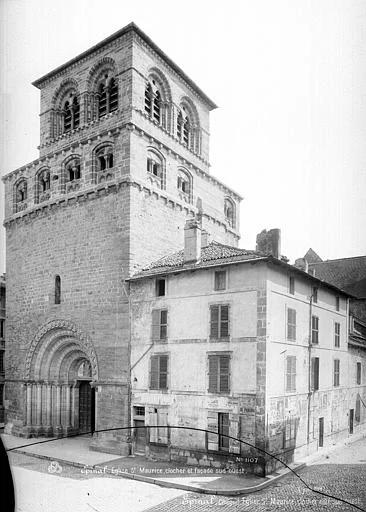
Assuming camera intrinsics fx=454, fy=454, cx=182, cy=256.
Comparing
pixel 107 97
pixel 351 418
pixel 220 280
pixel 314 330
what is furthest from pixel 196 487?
pixel 107 97

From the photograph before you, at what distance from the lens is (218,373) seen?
590 inches

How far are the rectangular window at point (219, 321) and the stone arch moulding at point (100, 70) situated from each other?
35.9ft

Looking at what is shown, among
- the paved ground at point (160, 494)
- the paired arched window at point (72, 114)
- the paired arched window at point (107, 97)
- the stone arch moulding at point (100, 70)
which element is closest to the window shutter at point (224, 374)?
the paved ground at point (160, 494)

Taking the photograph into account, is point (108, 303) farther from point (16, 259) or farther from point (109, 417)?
point (16, 259)

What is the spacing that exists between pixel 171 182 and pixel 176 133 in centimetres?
282

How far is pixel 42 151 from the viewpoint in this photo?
21.6 m

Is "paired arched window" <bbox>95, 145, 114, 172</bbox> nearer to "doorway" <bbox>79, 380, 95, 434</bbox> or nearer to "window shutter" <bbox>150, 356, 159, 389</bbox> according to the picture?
"window shutter" <bbox>150, 356, 159, 389</bbox>

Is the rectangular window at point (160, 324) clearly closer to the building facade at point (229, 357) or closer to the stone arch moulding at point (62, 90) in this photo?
the building facade at point (229, 357)

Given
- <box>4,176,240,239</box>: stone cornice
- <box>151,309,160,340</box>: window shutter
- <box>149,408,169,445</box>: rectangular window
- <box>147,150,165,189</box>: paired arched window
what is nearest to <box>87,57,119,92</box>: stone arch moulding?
<box>147,150,165,189</box>: paired arched window

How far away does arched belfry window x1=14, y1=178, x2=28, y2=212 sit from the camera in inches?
868

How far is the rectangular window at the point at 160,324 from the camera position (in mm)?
16441

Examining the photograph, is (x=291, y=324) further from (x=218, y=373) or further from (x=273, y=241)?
(x=273, y=241)

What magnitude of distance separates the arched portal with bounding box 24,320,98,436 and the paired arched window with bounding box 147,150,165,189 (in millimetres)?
7605

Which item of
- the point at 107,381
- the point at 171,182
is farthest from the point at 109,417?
the point at 171,182
